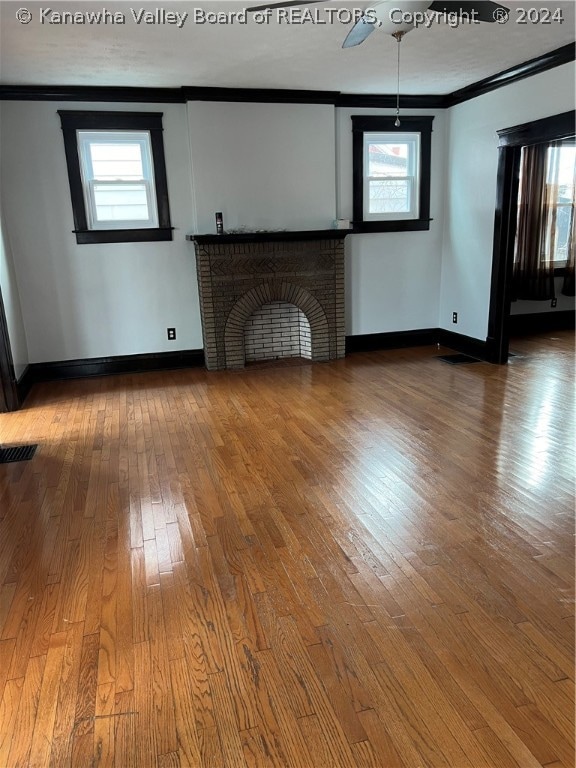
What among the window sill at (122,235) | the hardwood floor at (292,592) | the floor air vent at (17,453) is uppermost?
the window sill at (122,235)

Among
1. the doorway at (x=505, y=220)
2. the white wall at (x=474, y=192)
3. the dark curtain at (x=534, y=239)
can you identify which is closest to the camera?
the doorway at (x=505, y=220)

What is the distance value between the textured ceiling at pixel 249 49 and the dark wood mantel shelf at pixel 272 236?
1343 mm

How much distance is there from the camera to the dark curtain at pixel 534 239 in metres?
A: 6.88

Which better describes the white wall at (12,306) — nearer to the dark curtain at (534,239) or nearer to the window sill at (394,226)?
the window sill at (394,226)

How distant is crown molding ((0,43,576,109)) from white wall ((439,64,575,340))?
0.33ft

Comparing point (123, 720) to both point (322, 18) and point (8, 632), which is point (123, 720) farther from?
point (322, 18)

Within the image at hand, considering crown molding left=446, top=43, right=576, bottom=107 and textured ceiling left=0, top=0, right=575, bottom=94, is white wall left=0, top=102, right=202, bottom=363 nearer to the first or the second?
textured ceiling left=0, top=0, right=575, bottom=94

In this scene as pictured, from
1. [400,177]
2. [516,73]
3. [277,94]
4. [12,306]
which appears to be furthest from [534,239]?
[12,306]

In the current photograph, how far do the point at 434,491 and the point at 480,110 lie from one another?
4271 mm

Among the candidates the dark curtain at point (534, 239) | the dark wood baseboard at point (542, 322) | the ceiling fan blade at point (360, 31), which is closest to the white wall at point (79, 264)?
the ceiling fan blade at point (360, 31)

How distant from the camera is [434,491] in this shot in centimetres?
289

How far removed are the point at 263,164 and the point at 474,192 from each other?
7.41 ft

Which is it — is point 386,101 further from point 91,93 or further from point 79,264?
point 79,264

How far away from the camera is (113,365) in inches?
216
